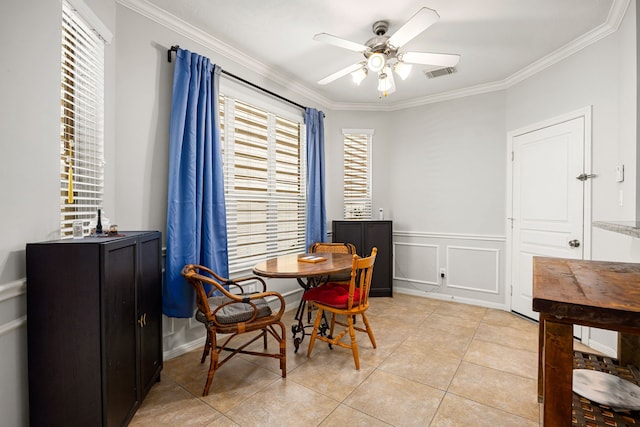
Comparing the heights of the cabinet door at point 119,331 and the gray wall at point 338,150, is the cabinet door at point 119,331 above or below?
below

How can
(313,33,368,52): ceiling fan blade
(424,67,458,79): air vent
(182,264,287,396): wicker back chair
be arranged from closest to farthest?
1. (182,264,287,396): wicker back chair
2. (313,33,368,52): ceiling fan blade
3. (424,67,458,79): air vent

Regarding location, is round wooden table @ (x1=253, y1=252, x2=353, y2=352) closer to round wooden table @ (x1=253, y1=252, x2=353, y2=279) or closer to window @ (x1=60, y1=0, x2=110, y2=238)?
round wooden table @ (x1=253, y1=252, x2=353, y2=279)

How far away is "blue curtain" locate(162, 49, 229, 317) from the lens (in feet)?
7.75

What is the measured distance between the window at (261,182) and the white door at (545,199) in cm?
269

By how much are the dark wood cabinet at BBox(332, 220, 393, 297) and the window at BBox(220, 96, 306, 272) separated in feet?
2.20

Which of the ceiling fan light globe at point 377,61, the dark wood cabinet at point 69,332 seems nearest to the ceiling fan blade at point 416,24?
the ceiling fan light globe at point 377,61

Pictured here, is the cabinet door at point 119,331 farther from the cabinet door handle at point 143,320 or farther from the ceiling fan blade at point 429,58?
the ceiling fan blade at point 429,58

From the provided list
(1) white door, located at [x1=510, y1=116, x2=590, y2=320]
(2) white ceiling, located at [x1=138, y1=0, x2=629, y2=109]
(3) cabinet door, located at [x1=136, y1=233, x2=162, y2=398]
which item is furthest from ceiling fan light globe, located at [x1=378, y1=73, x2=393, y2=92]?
(3) cabinet door, located at [x1=136, y1=233, x2=162, y2=398]

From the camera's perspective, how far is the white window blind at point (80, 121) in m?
1.68

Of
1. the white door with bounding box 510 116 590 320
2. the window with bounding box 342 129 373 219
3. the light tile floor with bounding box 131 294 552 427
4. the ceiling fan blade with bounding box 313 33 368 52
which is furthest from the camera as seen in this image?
the window with bounding box 342 129 373 219

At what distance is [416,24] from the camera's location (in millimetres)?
1944

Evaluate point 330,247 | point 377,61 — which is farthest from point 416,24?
point 330,247

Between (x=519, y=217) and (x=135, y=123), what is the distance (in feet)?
13.6

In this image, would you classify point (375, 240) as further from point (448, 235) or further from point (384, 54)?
point (384, 54)
